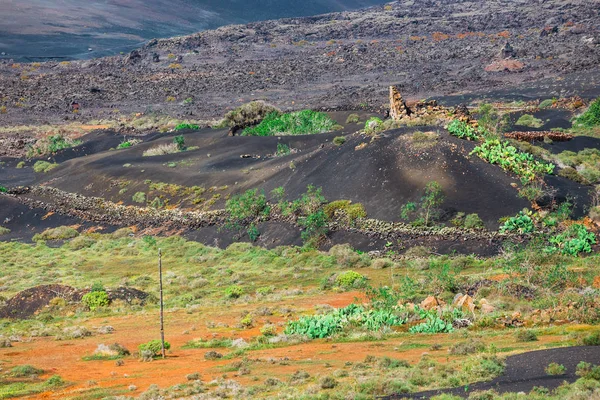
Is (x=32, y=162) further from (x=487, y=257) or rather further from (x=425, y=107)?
(x=487, y=257)

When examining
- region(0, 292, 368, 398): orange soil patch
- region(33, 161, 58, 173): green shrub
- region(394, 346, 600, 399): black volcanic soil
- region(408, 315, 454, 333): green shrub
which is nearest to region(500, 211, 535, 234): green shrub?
region(0, 292, 368, 398): orange soil patch

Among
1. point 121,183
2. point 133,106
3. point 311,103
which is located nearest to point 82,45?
point 133,106

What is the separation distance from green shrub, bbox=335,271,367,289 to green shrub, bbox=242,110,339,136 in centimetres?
3233

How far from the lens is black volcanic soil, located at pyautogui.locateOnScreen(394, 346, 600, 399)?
50.9ft

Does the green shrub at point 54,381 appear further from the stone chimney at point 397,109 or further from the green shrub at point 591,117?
the green shrub at point 591,117

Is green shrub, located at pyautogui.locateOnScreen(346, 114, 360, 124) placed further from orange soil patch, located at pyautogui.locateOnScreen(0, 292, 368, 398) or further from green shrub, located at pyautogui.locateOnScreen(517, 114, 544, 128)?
orange soil patch, located at pyautogui.locateOnScreen(0, 292, 368, 398)

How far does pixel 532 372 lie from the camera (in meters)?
16.2

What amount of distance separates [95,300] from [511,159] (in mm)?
18993

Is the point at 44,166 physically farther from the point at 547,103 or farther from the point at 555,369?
the point at 555,369

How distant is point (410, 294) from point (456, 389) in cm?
1116

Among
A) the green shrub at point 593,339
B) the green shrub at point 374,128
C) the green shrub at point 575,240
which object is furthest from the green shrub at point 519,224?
the green shrub at point 593,339

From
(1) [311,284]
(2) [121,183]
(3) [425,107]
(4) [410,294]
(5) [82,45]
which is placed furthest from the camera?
(5) [82,45]

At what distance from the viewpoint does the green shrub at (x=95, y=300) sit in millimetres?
31781

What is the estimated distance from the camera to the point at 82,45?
592 feet
